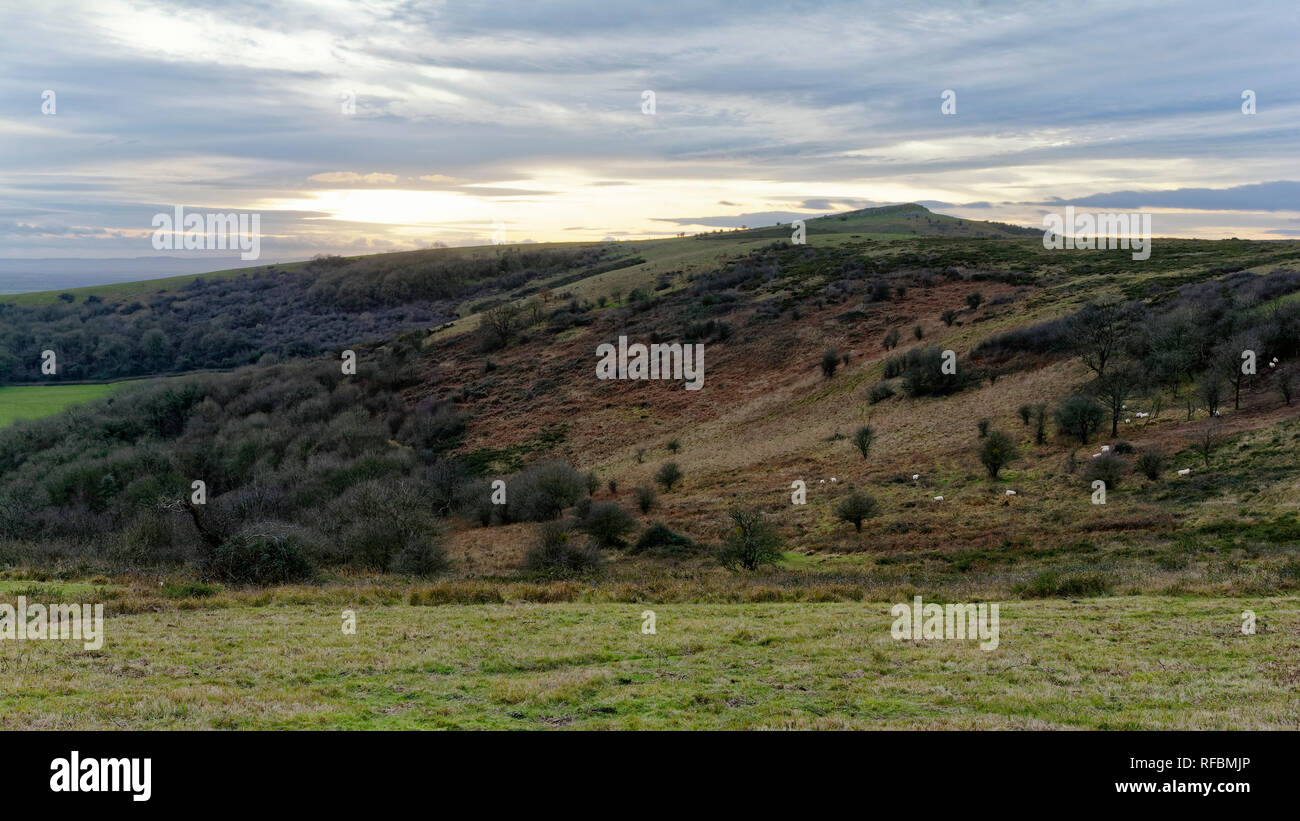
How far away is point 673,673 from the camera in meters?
11.4

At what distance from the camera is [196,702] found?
948 cm

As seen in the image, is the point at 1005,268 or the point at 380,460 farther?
the point at 1005,268

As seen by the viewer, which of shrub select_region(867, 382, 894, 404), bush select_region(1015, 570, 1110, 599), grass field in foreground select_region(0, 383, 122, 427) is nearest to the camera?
bush select_region(1015, 570, 1110, 599)

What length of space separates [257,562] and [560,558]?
9.19 meters

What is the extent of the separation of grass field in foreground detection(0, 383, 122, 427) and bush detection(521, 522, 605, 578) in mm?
59346

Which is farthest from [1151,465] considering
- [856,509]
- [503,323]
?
[503,323]

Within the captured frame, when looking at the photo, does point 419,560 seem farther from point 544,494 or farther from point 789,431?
point 789,431

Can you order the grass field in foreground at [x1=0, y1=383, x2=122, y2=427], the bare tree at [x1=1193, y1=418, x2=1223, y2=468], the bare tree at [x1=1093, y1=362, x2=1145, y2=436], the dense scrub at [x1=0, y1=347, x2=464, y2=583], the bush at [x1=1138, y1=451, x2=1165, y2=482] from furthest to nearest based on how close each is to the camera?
the grass field in foreground at [x1=0, y1=383, x2=122, y2=427] → the bare tree at [x1=1093, y1=362, x2=1145, y2=436] → the bare tree at [x1=1193, y1=418, x2=1223, y2=468] → the bush at [x1=1138, y1=451, x2=1165, y2=482] → the dense scrub at [x1=0, y1=347, x2=464, y2=583]

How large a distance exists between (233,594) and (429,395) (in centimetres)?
4743

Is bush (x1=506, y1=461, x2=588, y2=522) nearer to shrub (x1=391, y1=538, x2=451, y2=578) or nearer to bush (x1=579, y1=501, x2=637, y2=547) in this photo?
bush (x1=579, y1=501, x2=637, y2=547)

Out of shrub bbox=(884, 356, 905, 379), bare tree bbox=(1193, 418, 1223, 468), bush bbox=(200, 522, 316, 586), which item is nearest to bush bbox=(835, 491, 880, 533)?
bare tree bbox=(1193, 418, 1223, 468)

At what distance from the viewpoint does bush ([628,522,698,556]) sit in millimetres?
28688
